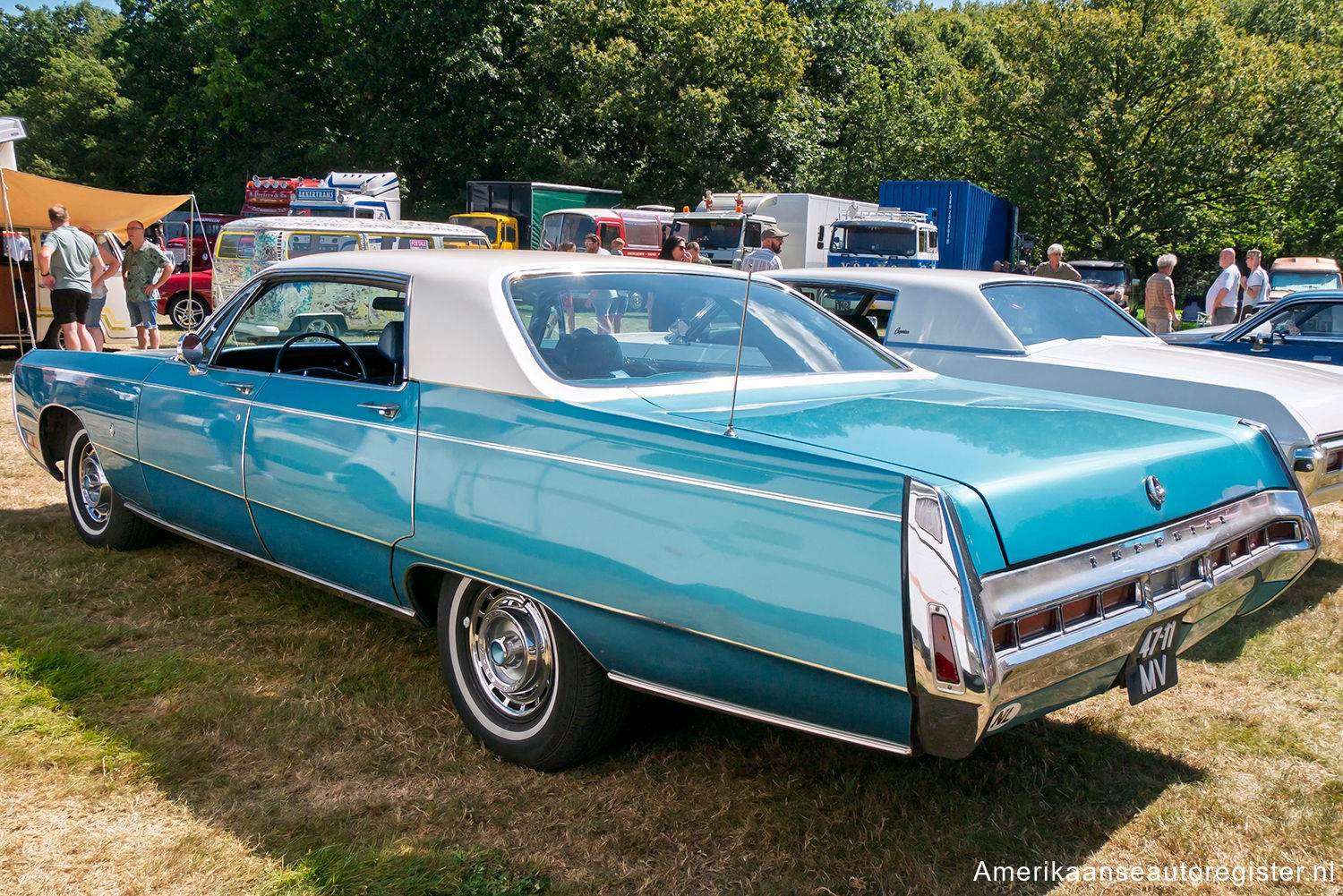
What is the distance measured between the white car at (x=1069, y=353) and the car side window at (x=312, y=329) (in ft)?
9.20

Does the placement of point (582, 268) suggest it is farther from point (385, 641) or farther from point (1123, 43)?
point (1123, 43)

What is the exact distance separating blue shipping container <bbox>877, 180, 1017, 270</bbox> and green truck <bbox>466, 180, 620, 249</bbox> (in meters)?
8.24

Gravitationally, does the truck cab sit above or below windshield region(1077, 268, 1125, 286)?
above

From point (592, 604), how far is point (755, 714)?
0.50m

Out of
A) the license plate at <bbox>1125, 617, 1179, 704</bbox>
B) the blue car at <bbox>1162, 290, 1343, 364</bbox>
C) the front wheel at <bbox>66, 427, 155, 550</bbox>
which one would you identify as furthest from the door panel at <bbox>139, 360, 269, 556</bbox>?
the blue car at <bbox>1162, 290, 1343, 364</bbox>

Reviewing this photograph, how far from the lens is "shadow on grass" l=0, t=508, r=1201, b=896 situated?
2549 millimetres

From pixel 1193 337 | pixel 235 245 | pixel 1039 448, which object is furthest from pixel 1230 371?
pixel 235 245

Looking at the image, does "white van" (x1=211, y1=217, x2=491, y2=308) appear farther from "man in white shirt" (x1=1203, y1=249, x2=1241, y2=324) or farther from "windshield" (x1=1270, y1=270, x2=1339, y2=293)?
"windshield" (x1=1270, y1=270, x2=1339, y2=293)

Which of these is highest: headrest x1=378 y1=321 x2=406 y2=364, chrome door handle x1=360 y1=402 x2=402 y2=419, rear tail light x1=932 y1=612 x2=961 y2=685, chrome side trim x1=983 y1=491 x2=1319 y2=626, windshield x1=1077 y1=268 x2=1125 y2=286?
windshield x1=1077 y1=268 x2=1125 y2=286

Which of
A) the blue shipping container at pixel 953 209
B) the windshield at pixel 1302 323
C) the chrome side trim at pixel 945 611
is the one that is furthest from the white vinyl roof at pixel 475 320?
the blue shipping container at pixel 953 209

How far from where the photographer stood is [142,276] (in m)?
11.0

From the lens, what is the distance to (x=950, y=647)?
6.66 ft

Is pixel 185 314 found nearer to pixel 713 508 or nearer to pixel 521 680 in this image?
pixel 521 680

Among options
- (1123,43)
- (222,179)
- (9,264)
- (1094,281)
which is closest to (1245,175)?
(1123,43)
